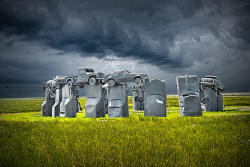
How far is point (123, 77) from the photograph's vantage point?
13867mm

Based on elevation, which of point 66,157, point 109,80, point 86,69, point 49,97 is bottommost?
point 66,157

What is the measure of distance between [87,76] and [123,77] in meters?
3.32

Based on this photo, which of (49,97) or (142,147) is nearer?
(142,147)

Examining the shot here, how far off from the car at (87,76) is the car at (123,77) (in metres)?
1.19

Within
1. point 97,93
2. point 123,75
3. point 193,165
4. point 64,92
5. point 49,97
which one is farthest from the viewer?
point 49,97

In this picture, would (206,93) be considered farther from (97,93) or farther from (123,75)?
(97,93)

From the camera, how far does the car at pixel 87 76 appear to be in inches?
591

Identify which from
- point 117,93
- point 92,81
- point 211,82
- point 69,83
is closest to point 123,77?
point 117,93

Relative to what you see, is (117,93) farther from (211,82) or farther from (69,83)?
(211,82)

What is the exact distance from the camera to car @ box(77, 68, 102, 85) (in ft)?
49.3

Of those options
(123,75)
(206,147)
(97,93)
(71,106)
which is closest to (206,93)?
(123,75)

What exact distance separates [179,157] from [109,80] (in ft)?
34.7

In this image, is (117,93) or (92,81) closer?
(117,93)

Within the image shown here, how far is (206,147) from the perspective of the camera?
4.78 metres
